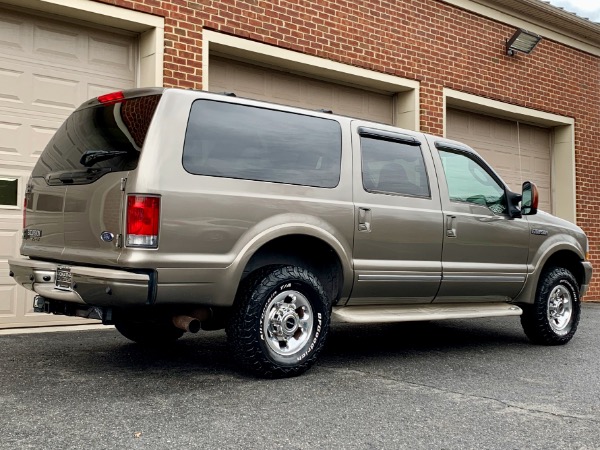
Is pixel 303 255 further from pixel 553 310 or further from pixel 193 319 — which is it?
pixel 553 310

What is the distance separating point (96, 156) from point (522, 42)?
921 cm

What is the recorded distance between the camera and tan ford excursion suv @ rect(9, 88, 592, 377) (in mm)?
4191

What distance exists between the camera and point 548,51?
12.2m

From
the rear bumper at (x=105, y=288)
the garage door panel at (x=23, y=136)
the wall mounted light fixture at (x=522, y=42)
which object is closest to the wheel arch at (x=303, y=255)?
the rear bumper at (x=105, y=288)

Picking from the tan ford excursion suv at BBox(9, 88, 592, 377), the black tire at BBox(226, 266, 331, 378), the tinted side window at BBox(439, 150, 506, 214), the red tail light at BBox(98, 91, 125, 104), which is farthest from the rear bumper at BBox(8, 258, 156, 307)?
the tinted side window at BBox(439, 150, 506, 214)

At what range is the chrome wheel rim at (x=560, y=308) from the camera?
664cm

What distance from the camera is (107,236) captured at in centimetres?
421

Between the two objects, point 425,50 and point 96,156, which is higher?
point 425,50

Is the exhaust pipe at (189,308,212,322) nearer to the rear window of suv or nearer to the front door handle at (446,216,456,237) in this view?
the rear window of suv

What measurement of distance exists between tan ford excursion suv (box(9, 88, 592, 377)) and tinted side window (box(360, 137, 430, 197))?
1 centimetres

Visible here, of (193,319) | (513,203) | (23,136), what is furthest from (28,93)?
(513,203)

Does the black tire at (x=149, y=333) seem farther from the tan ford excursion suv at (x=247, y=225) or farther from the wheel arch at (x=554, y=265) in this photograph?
the wheel arch at (x=554, y=265)

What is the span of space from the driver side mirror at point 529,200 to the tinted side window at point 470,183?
20 cm

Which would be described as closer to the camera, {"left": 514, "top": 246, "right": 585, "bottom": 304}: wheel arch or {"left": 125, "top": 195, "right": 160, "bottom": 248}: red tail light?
{"left": 125, "top": 195, "right": 160, "bottom": 248}: red tail light
